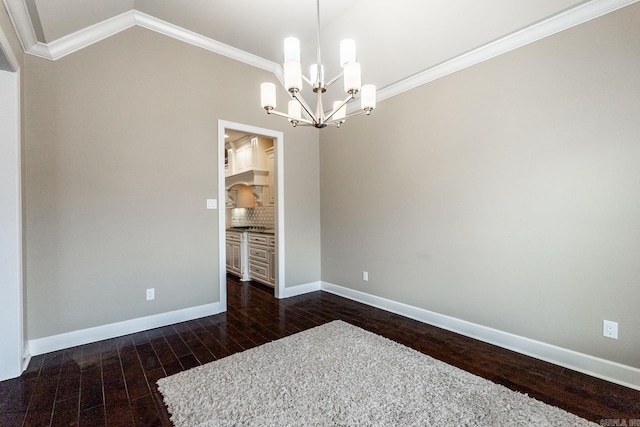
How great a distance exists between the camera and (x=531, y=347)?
236 centimetres

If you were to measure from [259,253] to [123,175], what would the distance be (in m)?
2.38

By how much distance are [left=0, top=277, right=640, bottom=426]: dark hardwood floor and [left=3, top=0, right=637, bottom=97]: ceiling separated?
263 centimetres

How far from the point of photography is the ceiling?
221cm

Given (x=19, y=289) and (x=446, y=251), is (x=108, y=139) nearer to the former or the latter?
(x=19, y=289)

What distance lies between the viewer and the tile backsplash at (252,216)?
5.52 m

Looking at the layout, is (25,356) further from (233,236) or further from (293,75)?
(233,236)

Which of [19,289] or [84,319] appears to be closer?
[19,289]

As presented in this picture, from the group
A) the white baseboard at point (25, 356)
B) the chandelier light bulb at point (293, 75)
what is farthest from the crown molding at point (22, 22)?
the white baseboard at point (25, 356)

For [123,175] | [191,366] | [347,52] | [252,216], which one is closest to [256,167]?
[252,216]

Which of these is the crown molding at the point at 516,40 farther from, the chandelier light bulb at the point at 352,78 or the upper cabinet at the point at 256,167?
the upper cabinet at the point at 256,167

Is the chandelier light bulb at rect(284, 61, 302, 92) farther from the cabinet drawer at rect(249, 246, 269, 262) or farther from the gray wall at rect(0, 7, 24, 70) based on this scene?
the cabinet drawer at rect(249, 246, 269, 262)

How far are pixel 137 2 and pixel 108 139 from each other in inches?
52.6

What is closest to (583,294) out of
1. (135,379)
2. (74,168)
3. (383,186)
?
(383,186)

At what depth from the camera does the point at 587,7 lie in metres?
2.04
